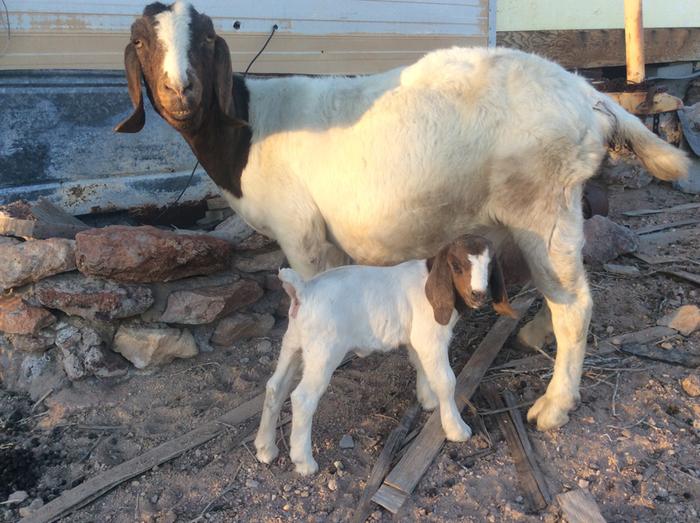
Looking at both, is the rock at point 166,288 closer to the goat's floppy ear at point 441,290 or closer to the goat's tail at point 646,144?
the goat's floppy ear at point 441,290

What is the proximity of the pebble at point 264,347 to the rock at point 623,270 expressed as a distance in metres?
3.29

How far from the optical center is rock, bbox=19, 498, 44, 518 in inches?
119

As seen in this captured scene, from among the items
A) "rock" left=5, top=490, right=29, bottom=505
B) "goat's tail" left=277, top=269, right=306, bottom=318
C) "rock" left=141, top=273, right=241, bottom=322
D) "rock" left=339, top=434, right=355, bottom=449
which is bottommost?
"rock" left=339, top=434, right=355, bottom=449

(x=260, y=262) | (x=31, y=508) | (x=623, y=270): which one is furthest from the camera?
(x=623, y=270)

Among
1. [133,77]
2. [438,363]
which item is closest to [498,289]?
[438,363]

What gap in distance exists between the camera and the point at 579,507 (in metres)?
2.88

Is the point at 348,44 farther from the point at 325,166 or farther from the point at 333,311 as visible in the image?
the point at 333,311

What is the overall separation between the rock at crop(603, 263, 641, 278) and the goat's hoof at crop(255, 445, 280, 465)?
12.4 ft

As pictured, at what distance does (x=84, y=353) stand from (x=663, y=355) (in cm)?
410

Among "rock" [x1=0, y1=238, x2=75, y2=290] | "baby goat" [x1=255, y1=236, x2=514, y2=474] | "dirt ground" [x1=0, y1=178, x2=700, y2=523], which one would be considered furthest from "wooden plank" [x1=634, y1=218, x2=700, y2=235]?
"rock" [x1=0, y1=238, x2=75, y2=290]

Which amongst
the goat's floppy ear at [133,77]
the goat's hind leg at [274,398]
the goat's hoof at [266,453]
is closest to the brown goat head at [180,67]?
the goat's floppy ear at [133,77]

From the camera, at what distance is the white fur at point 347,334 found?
3076 mm

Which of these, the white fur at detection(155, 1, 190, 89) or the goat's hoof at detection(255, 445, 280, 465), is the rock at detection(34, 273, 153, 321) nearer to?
the goat's hoof at detection(255, 445, 280, 465)

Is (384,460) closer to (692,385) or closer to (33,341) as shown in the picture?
(692,385)
